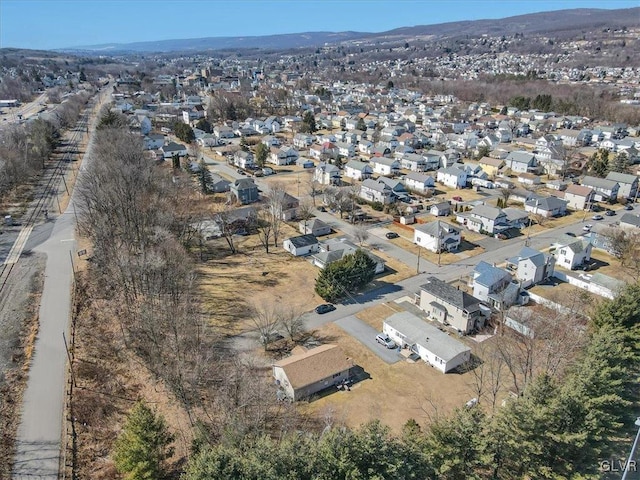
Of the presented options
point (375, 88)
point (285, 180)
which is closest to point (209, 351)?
point (285, 180)

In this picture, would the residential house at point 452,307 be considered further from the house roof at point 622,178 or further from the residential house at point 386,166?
the house roof at point 622,178

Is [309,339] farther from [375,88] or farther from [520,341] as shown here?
[375,88]

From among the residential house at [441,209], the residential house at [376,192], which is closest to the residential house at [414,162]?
the residential house at [376,192]

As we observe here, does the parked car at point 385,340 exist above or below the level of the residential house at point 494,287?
below

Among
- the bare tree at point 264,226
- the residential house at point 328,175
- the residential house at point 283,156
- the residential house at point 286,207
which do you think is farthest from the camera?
the residential house at point 283,156

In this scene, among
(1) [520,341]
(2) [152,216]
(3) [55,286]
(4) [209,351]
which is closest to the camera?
(4) [209,351]

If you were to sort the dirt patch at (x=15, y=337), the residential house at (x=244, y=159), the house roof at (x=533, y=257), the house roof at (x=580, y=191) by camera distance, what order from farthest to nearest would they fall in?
1. the residential house at (x=244, y=159)
2. the house roof at (x=580, y=191)
3. the house roof at (x=533, y=257)
4. the dirt patch at (x=15, y=337)
